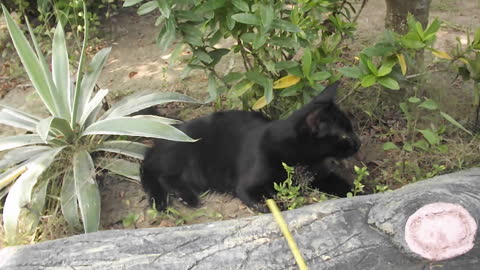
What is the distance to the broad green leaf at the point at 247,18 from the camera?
2014 mm

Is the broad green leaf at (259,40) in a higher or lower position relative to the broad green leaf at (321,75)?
higher

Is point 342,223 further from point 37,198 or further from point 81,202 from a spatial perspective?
point 37,198

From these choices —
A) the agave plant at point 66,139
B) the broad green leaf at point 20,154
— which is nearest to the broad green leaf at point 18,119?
the agave plant at point 66,139

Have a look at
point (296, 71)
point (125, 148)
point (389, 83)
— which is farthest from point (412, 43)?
point (125, 148)

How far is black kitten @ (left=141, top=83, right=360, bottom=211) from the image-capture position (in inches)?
85.5

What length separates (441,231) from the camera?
4.41 feet

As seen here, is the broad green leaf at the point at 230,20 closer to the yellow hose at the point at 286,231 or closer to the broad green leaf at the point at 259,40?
the broad green leaf at the point at 259,40

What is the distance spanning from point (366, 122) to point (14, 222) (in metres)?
1.87

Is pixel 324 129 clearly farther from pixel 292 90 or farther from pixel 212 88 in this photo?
pixel 212 88

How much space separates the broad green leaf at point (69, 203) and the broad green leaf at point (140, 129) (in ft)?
0.91

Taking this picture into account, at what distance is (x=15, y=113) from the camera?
100 inches

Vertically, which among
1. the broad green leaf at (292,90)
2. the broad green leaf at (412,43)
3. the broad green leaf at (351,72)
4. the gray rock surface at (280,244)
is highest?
the broad green leaf at (412,43)

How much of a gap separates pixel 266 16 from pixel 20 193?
1.33 metres

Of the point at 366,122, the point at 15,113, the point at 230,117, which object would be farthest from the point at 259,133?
the point at 15,113
